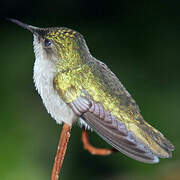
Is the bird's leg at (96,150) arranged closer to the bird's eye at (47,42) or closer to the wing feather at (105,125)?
the wing feather at (105,125)

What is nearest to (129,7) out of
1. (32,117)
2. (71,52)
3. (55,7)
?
(55,7)

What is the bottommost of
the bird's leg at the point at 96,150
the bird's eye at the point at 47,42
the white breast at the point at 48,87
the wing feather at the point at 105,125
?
the bird's leg at the point at 96,150

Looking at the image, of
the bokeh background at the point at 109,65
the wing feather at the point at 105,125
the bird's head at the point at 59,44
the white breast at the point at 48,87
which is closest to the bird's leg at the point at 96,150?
the wing feather at the point at 105,125

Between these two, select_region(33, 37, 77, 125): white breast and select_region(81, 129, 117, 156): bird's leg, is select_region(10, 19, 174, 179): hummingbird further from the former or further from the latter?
select_region(81, 129, 117, 156): bird's leg

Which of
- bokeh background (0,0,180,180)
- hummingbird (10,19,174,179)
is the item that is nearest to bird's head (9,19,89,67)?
hummingbird (10,19,174,179)

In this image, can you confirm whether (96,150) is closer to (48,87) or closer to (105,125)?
(105,125)

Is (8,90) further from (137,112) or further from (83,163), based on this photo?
(137,112)
